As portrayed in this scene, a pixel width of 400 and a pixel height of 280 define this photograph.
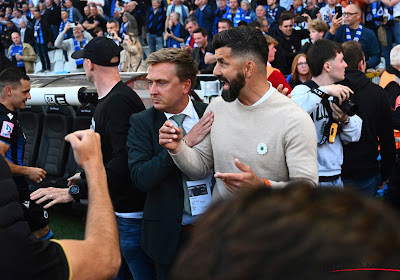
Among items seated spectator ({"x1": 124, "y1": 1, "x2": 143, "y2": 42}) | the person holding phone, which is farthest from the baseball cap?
seated spectator ({"x1": 124, "y1": 1, "x2": 143, "y2": 42})

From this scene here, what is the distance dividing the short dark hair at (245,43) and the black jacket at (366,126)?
4.43 ft

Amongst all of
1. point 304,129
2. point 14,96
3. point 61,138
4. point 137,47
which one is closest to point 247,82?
point 304,129

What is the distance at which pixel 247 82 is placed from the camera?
252 centimetres

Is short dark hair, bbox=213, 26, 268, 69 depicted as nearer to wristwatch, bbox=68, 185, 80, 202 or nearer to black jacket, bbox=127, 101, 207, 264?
black jacket, bbox=127, 101, 207, 264

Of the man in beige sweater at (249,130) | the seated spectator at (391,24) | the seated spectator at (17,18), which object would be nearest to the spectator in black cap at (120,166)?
the man in beige sweater at (249,130)

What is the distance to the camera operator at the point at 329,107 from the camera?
306 centimetres

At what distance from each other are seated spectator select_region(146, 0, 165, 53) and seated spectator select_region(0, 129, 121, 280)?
1237 centimetres

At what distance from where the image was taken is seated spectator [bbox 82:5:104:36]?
14.5 m

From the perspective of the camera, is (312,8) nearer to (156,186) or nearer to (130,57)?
(130,57)

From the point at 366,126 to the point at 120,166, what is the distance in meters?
1.85

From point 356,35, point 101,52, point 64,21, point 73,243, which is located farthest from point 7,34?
point 73,243

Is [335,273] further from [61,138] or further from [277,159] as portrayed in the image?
[61,138]

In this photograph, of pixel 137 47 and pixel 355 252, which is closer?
pixel 355 252

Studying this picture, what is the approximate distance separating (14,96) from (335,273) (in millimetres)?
4371
